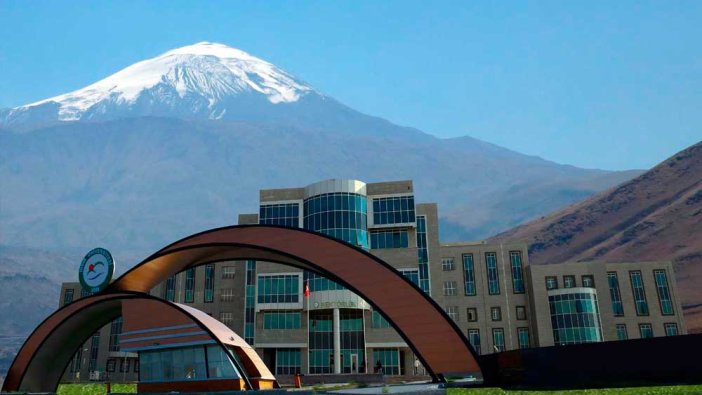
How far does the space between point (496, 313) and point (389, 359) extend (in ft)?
65.9

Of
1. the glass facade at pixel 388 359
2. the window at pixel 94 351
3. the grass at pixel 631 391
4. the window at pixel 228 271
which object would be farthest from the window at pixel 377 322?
the window at pixel 94 351

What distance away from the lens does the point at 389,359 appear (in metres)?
72.0

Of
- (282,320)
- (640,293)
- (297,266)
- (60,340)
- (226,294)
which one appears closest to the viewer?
(297,266)

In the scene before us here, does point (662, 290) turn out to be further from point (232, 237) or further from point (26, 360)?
point (26, 360)

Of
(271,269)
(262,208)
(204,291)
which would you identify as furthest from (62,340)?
(204,291)

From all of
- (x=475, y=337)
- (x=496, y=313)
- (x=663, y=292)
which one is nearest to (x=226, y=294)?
(x=475, y=337)

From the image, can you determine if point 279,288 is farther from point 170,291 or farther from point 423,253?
point 170,291

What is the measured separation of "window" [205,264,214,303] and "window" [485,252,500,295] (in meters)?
39.5

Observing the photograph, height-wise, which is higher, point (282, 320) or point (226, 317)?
point (226, 317)

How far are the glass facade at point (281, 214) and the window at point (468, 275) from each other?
25047 mm

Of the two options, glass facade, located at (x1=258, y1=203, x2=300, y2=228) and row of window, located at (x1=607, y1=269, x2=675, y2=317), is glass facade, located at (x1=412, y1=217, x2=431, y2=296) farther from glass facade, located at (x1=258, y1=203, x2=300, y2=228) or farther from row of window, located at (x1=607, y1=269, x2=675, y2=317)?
row of window, located at (x1=607, y1=269, x2=675, y2=317)

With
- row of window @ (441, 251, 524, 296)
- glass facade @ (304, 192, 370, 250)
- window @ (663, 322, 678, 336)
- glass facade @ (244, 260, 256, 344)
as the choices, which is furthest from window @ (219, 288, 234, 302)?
window @ (663, 322, 678, 336)

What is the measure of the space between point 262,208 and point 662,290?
55.6 metres

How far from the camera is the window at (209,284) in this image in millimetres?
87812
